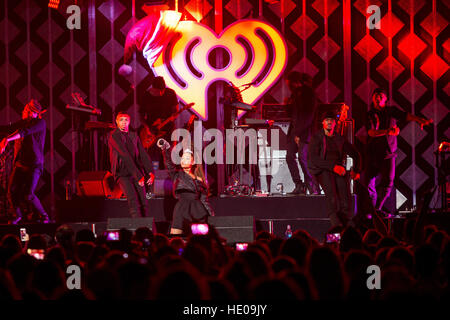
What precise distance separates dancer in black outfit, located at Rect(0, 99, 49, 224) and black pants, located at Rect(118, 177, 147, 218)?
1.88 meters

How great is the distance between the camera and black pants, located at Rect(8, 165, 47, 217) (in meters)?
9.22

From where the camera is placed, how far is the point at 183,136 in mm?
10508

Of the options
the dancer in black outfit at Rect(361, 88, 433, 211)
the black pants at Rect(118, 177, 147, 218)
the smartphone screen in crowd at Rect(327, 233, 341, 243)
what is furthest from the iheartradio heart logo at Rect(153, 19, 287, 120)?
the smartphone screen in crowd at Rect(327, 233, 341, 243)

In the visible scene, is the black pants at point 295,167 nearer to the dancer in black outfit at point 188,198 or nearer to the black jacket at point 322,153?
the black jacket at point 322,153

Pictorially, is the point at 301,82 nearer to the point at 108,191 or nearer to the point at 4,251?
the point at 108,191

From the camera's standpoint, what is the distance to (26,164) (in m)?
9.28

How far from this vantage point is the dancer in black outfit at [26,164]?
9211mm

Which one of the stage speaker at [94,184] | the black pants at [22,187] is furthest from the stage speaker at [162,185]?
the black pants at [22,187]

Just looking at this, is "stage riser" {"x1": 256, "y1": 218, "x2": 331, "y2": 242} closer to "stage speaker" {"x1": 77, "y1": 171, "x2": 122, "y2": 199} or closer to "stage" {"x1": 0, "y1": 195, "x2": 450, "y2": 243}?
"stage" {"x1": 0, "y1": 195, "x2": 450, "y2": 243}

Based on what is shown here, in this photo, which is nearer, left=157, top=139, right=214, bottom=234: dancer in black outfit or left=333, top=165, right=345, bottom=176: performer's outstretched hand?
left=333, top=165, right=345, bottom=176: performer's outstretched hand

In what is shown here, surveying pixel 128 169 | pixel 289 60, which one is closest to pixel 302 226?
pixel 128 169

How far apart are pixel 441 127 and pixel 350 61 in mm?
2035

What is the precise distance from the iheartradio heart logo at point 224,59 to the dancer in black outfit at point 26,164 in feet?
8.61
